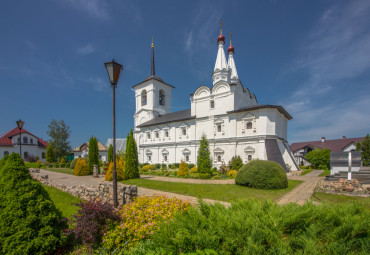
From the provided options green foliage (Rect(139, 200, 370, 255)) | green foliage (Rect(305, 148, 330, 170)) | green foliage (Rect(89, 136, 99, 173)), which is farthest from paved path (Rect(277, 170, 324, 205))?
green foliage (Rect(89, 136, 99, 173))

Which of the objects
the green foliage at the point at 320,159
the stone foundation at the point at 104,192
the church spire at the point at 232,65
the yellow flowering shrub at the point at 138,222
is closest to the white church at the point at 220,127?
the church spire at the point at 232,65

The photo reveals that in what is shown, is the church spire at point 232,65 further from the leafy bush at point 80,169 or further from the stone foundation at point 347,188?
the leafy bush at point 80,169

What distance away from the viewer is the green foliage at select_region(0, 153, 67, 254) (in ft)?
10.7

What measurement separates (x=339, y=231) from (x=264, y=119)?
65.0ft

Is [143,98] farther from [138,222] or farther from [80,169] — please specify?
[138,222]

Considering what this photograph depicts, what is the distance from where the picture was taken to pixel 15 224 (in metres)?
3.34

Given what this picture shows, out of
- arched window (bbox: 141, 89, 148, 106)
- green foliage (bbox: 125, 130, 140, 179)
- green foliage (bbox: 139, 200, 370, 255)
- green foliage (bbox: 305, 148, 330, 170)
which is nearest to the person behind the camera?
green foliage (bbox: 139, 200, 370, 255)

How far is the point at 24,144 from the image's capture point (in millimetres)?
39031

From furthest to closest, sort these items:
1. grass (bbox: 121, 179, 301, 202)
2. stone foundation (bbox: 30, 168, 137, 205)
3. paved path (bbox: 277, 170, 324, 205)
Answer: grass (bbox: 121, 179, 301, 202) < paved path (bbox: 277, 170, 324, 205) < stone foundation (bbox: 30, 168, 137, 205)

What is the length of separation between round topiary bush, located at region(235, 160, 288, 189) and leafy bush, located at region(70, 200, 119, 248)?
9.10m

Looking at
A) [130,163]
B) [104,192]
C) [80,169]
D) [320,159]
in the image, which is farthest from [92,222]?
[320,159]

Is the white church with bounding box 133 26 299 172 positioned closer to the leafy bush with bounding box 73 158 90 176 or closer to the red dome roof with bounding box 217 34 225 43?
the red dome roof with bounding box 217 34 225 43

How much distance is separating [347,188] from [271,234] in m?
10.7

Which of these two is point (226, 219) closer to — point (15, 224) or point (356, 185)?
point (15, 224)
